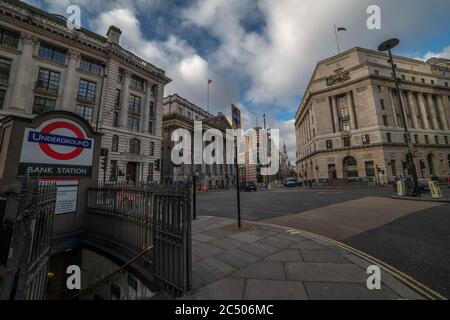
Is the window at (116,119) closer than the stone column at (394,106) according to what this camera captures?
Yes

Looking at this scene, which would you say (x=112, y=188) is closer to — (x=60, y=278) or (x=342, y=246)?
(x=60, y=278)

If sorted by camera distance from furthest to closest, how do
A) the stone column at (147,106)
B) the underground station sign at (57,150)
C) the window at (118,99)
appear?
the stone column at (147,106) < the window at (118,99) < the underground station sign at (57,150)

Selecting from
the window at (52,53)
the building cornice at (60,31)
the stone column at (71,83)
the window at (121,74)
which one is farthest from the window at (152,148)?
the window at (52,53)

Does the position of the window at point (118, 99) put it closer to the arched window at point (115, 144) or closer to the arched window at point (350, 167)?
the arched window at point (115, 144)

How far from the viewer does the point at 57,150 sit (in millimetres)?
5340

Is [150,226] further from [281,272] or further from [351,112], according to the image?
[351,112]

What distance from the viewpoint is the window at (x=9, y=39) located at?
70.1ft

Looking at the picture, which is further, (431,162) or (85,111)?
(431,162)

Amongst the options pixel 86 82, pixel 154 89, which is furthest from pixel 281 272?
pixel 154 89

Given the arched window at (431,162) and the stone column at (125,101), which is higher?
the stone column at (125,101)

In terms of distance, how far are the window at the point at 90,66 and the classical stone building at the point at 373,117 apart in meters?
45.7

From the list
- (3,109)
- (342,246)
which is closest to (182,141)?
(3,109)

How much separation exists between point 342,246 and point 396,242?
1510mm

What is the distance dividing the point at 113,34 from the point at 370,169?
5371cm
